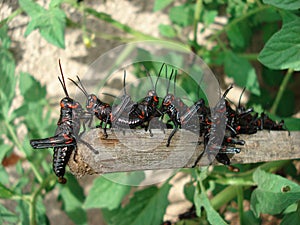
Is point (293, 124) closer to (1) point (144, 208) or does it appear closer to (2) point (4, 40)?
(1) point (144, 208)

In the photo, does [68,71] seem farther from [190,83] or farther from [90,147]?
[90,147]

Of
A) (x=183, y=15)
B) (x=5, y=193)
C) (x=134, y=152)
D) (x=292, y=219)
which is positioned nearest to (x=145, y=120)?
(x=134, y=152)

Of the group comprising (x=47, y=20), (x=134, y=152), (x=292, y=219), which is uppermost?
(x=47, y=20)

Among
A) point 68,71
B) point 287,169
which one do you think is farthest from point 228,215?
point 68,71

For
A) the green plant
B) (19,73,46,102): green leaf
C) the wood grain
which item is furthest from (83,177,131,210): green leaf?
the wood grain

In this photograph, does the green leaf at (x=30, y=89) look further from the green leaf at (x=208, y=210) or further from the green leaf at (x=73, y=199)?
the green leaf at (x=208, y=210)
